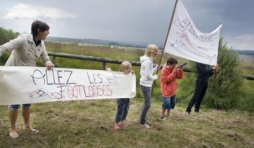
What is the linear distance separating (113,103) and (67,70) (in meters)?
2.93

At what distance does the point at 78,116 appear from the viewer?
6.26 meters

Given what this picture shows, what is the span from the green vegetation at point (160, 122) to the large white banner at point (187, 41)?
1.53 m

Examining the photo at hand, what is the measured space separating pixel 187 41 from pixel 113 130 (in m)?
2.45

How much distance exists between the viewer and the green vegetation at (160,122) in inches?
194

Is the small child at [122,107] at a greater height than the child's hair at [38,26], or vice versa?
the child's hair at [38,26]

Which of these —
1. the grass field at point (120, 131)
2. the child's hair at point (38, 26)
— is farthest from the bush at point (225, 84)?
the child's hair at point (38, 26)

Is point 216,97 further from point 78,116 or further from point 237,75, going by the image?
point 78,116

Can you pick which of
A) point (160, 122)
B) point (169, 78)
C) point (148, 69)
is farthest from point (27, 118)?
point (169, 78)

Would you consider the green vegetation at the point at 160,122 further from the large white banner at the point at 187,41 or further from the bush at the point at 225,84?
the large white banner at the point at 187,41

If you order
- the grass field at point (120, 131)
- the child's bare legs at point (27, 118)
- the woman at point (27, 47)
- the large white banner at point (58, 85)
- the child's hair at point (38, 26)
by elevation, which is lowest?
the grass field at point (120, 131)

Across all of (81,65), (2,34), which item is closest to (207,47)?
(81,65)

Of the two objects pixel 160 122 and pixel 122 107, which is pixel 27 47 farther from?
pixel 160 122

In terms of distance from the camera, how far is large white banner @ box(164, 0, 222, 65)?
6020 mm

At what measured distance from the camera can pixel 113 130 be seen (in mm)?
5492
